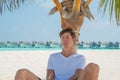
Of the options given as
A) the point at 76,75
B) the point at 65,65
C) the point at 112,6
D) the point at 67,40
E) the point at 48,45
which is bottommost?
the point at 76,75

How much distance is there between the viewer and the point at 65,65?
4281mm

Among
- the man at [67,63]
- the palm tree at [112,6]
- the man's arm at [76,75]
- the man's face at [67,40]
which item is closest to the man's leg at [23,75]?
the man at [67,63]

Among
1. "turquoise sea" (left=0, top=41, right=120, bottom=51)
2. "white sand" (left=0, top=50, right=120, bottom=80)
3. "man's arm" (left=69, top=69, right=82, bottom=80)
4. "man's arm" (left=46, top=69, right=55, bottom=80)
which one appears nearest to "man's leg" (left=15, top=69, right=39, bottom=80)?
"man's arm" (left=46, top=69, right=55, bottom=80)

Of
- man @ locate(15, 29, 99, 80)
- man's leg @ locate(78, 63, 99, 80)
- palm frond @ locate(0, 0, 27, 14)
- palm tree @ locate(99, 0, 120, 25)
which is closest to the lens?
man's leg @ locate(78, 63, 99, 80)

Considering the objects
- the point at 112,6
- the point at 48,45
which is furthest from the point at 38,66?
the point at 48,45

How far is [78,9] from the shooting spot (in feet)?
18.3

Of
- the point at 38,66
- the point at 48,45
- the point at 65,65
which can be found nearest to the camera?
the point at 65,65

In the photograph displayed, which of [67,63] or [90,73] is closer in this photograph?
[90,73]

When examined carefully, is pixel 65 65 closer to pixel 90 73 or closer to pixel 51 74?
pixel 51 74

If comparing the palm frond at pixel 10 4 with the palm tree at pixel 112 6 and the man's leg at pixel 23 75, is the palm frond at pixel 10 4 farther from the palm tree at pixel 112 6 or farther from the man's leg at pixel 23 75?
the man's leg at pixel 23 75

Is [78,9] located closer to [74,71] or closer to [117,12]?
[117,12]

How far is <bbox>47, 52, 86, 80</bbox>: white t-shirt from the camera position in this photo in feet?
13.9

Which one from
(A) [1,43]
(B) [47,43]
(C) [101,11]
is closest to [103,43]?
(B) [47,43]

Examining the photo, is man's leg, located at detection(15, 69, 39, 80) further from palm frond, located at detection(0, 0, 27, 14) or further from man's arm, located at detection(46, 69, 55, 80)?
palm frond, located at detection(0, 0, 27, 14)
